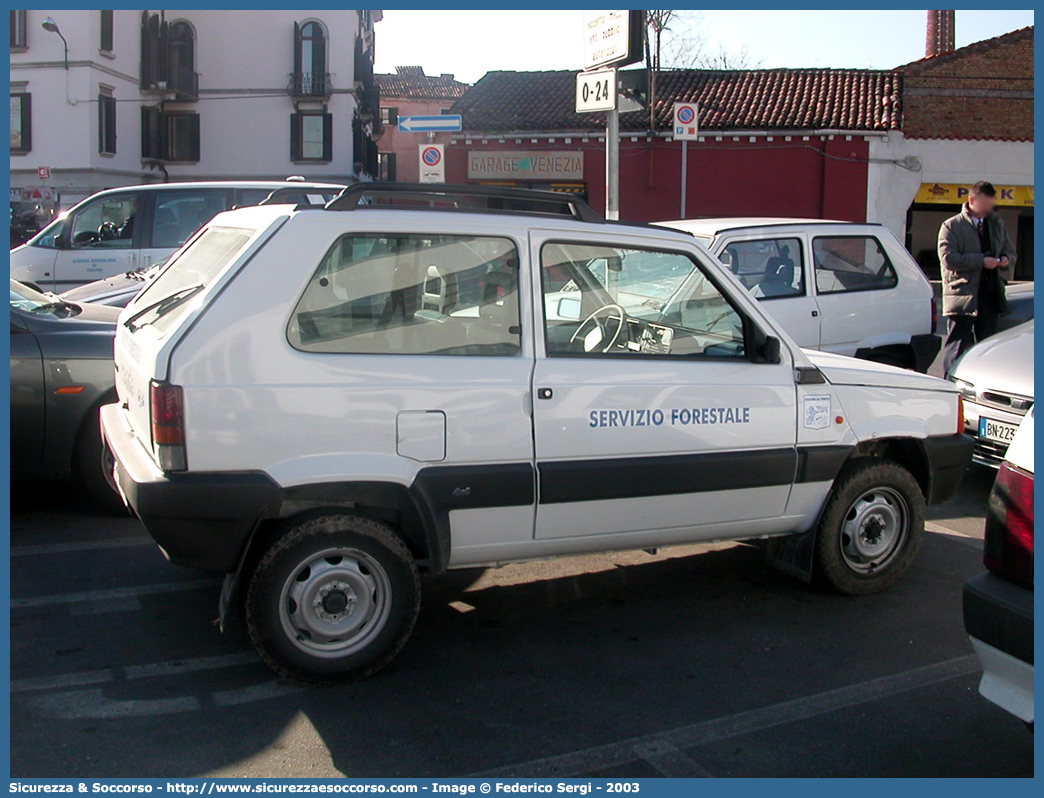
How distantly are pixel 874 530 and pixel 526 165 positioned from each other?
24673mm

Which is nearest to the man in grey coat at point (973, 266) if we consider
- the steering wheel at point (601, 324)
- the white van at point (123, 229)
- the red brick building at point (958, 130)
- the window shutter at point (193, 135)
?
the steering wheel at point (601, 324)

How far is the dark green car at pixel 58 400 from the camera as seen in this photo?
19.0ft

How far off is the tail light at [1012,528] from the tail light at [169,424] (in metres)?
2.79

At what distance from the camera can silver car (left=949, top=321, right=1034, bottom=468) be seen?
6.62 meters

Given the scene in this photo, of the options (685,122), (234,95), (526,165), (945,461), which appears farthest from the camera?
(234,95)

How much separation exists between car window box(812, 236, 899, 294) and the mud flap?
3.68 metres

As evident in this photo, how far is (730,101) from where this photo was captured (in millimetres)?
28781

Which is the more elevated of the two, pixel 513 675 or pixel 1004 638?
pixel 1004 638

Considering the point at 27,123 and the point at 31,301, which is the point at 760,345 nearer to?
the point at 31,301

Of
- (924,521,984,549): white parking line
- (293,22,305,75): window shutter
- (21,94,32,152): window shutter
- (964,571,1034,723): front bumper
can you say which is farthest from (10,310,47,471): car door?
(293,22,305,75): window shutter

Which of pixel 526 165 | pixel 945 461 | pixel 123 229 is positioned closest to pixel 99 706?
pixel 945 461

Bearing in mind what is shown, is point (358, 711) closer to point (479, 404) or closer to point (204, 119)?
point (479, 404)

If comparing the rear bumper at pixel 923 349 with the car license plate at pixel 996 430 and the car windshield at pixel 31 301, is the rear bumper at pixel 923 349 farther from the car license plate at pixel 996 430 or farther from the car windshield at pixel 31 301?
the car windshield at pixel 31 301
